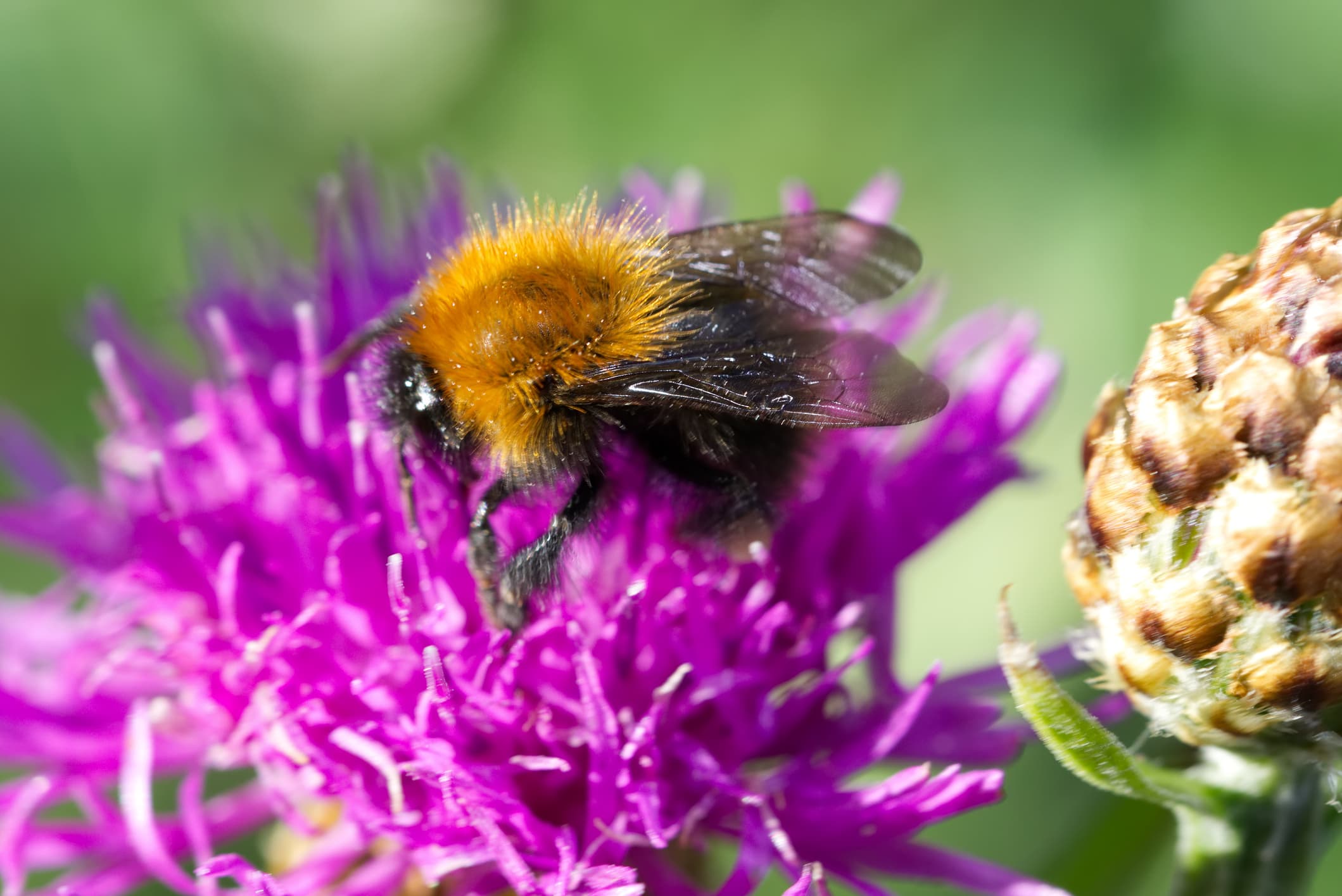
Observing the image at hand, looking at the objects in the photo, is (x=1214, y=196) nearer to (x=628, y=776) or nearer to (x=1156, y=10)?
(x=1156, y=10)

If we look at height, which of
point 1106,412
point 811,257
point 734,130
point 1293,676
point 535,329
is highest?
point 734,130

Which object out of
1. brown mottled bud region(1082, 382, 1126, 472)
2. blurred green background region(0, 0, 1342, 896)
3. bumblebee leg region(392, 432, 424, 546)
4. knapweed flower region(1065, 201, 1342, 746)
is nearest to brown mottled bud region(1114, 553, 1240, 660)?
knapweed flower region(1065, 201, 1342, 746)

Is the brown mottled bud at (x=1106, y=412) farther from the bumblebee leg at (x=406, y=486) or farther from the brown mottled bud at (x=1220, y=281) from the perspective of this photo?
the bumblebee leg at (x=406, y=486)

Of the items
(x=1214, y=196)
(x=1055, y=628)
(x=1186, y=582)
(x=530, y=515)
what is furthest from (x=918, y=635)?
(x=1186, y=582)

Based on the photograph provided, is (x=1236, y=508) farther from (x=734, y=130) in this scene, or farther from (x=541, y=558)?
(x=734, y=130)

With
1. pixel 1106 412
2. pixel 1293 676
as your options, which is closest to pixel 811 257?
pixel 1106 412
